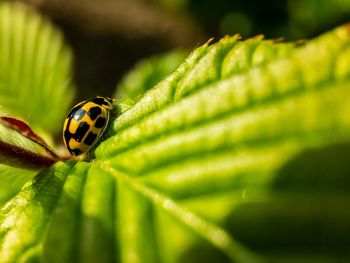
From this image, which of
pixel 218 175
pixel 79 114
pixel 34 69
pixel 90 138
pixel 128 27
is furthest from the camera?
pixel 128 27

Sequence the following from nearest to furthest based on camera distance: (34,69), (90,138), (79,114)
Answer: (90,138), (79,114), (34,69)

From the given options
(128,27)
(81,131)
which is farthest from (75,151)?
(128,27)

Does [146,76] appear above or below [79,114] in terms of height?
below

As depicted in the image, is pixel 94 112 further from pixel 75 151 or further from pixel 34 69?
pixel 34 69

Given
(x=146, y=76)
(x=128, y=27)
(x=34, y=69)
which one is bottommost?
(x=128, y=27)

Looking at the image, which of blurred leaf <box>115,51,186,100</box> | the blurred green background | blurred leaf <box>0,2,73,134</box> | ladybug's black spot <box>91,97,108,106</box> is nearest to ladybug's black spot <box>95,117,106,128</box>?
ladybug's black spot <box>91,97,108,106</box>

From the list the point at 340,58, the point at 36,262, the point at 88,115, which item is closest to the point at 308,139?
the point at 340,58

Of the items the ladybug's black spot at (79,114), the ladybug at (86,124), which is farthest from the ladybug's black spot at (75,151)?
the ladybug's black spot at (79,114)

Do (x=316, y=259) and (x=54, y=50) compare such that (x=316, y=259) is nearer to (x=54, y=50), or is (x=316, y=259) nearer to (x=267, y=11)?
(x=54, y=50)
